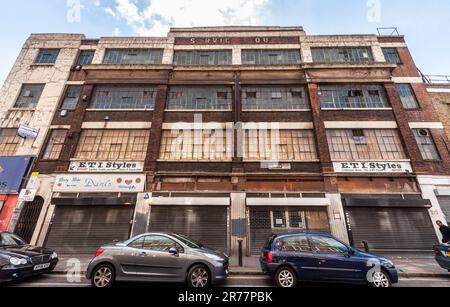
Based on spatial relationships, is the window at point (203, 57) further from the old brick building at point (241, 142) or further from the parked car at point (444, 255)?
the parked car at point (444, 255)

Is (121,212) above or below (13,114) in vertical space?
below

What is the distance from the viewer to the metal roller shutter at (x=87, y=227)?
1080 cm

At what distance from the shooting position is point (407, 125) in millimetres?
12969

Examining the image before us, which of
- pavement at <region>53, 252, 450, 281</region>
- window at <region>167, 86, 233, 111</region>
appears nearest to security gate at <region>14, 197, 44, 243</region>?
pavement at <region>53, 252, 450, 281</region>

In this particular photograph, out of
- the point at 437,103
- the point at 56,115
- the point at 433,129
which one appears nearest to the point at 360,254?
the point at 433,129

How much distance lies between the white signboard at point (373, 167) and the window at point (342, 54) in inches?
336

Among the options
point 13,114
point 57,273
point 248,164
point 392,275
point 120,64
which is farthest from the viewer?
point 120,64

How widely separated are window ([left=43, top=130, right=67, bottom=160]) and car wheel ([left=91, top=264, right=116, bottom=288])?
34.6 feet

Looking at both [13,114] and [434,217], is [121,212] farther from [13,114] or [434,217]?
[434,217]

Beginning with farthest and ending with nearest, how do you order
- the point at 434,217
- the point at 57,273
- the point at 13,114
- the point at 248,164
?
the point at 13,114 < the point at 248,164 < the point at 434,217 < the point at 57,273

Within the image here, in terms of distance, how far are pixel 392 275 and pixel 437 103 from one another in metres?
15.5

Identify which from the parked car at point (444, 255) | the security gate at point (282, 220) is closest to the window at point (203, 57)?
the security gate at point (282, 220)

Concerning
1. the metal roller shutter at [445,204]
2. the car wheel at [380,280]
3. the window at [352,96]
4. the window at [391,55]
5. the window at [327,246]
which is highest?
the window at [391,55]

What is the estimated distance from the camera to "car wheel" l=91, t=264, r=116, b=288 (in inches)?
226
